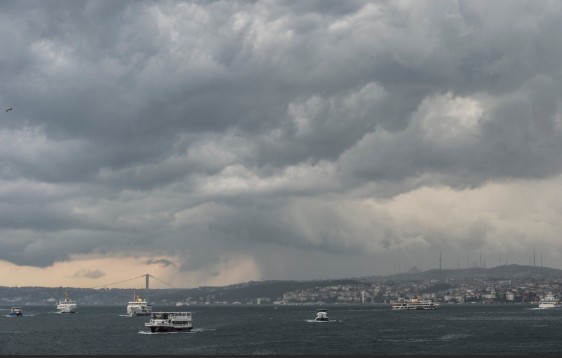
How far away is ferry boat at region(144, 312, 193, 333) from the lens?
181m

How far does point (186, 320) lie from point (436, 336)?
213 ft

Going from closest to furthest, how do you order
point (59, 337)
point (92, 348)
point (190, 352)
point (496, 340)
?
point (190, 352) < point (92, 348) < point (496, 340) < point (59, 337)

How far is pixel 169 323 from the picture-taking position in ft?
599

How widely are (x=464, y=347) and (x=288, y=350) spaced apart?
31.9 metres

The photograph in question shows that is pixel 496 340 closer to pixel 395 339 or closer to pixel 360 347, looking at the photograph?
pixel 395 339

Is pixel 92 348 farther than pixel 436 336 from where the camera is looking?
No

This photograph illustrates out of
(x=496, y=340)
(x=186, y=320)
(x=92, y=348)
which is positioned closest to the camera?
(x=92, y=348)

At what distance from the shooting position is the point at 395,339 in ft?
504

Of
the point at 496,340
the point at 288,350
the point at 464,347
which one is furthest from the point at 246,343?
the point at 496,340

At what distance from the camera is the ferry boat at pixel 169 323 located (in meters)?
181

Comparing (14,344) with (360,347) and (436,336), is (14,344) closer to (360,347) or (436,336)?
(360,347)

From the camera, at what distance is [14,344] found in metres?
151

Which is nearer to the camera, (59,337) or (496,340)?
(496,340)

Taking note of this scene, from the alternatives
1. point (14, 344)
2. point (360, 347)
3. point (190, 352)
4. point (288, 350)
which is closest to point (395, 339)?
Result: point (360, 347)
